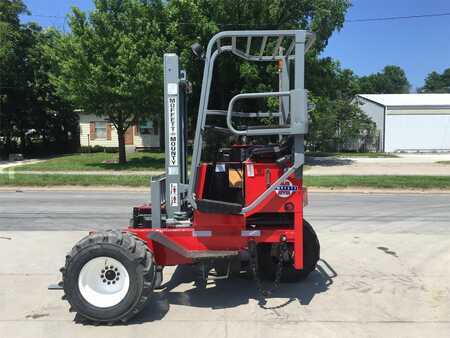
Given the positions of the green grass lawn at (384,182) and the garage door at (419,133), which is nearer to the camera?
the green grass lawn at (384,182)

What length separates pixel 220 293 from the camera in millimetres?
5531

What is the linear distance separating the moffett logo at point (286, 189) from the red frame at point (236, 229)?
23 millimetres

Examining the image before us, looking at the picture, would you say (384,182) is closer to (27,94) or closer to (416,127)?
(27,94)

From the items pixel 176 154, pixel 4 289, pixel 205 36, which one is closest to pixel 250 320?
pixel 176 154

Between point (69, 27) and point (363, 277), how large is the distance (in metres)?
22.4

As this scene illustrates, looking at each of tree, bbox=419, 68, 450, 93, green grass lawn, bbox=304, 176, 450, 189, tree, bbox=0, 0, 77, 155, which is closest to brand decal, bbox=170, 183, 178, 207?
green grass lawn, bbox=304, 176, 450, 189

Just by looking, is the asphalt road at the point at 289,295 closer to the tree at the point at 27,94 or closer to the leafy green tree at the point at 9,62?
the leafy green tree at the point at 9,62

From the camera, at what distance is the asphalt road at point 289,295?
4547mm

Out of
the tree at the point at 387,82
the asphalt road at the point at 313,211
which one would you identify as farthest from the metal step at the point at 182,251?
the tree at the point at 387,82

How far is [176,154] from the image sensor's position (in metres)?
5.14

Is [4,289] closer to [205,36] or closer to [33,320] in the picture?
[33,320]

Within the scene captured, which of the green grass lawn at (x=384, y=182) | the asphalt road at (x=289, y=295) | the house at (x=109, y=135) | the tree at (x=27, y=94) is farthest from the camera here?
the house at (x=109, y=135)

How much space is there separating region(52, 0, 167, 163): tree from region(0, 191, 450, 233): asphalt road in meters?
8.18

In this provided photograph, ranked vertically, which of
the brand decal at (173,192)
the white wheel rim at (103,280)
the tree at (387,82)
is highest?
the tree at (387,82)
